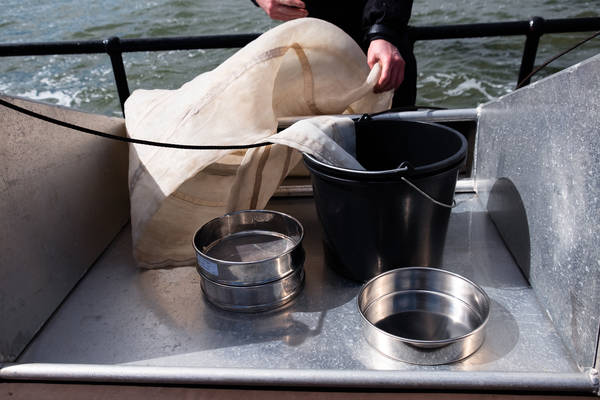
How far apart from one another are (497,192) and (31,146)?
96cm

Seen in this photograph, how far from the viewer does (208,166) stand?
1.18 meters

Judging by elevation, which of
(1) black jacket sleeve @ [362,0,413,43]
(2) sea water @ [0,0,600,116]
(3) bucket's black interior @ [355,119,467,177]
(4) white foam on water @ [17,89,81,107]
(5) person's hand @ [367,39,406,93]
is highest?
(1) black jacket sleeve @ [362,0,413,43]

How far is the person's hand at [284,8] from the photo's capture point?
5.32 feet

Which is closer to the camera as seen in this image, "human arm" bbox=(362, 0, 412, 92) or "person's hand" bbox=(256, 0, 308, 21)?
"human arm" bbox=(362, 0, 412, 92)

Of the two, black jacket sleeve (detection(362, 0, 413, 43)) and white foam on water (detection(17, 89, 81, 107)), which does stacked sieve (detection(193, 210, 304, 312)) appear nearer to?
black jacket sleeve (detection(362, 0, 413, 43))

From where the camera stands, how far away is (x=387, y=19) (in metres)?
1.52

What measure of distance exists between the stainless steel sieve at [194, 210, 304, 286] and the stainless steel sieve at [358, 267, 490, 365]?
0.52 ft

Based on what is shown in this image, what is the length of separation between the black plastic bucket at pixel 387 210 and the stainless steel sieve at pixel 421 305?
0.05 meters

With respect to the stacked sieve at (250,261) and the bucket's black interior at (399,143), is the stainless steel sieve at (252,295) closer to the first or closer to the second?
the stacked sieve at (250,261)

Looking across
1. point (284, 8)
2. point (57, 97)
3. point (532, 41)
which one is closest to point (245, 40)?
point (284, 8)

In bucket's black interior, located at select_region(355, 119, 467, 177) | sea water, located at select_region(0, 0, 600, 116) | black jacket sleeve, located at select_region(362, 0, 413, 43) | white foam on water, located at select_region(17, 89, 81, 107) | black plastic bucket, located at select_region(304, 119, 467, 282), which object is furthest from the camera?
white foam on water, located at select_region(17, 89, 81, 107)

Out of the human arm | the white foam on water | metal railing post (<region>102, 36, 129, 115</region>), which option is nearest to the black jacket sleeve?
the human arm

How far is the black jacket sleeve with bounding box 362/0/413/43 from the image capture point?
150 centimetres

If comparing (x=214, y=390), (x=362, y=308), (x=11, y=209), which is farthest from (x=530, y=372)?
(x=11, y=209)
